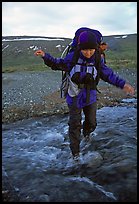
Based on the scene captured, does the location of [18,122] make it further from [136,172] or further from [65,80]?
[136,172]

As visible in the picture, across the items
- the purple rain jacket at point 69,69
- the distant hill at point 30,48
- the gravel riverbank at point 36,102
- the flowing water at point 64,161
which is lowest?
the flowing water at point 64,161

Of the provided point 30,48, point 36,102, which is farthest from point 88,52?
point 30,48

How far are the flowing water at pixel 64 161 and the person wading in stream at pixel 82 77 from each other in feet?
1.92

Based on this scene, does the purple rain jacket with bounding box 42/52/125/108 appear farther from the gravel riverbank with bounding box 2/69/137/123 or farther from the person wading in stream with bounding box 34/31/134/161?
the gravel riverbank with bounding box 2/69/137/123

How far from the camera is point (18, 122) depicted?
1003 cm

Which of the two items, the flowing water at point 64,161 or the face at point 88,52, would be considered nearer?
the flowing water at point 64,161

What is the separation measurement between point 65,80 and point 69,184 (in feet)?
6.56

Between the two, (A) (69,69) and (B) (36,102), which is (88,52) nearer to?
(A) (69,69)

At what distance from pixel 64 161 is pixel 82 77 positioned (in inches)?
72.1

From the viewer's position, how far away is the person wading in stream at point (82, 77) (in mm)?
5543

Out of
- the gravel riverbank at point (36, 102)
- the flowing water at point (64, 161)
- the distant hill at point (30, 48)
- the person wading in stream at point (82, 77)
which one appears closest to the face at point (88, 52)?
the person wading in stream at point (82, 77)

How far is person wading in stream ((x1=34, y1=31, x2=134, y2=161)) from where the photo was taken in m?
5.54

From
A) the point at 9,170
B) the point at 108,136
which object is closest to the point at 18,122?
the point at 108,136

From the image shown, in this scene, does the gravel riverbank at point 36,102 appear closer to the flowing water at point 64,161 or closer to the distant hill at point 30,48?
the flowing water at point 64,161
